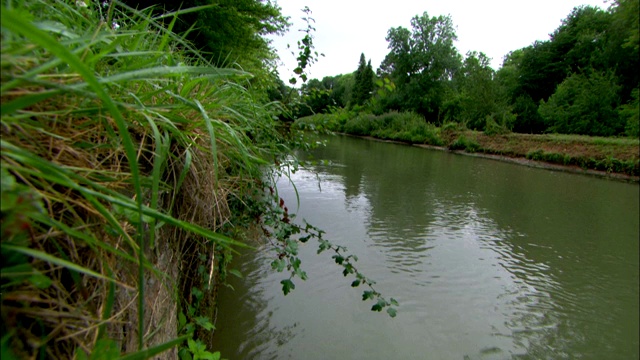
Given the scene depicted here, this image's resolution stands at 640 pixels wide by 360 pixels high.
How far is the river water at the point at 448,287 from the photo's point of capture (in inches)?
107

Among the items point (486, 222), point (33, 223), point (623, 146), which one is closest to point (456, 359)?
point (33, 223)

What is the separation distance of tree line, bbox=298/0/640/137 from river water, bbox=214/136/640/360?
5.76 feet

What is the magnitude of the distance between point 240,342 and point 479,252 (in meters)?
3.55

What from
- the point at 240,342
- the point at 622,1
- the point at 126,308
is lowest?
the point at 240,342

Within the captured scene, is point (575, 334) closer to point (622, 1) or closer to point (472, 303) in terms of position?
point (472, 303)

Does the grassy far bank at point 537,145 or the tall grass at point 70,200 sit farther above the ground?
the grassy far bank at point 537,145

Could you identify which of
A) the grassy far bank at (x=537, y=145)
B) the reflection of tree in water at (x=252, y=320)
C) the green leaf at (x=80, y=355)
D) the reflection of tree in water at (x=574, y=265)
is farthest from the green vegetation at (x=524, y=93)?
the reflection of tree in water at (x=574, y=265)

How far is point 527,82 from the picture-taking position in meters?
31.3

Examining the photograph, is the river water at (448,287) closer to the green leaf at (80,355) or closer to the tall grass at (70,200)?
the tall grass at (70,200)

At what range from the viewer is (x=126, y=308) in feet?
2.12

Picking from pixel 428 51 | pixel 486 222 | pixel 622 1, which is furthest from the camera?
pixel 428 51

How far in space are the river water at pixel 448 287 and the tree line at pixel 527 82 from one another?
176 centimetres

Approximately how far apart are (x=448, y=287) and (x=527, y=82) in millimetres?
34344

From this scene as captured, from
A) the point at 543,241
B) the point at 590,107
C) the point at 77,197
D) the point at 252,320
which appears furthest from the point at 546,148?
the point at 77,197
